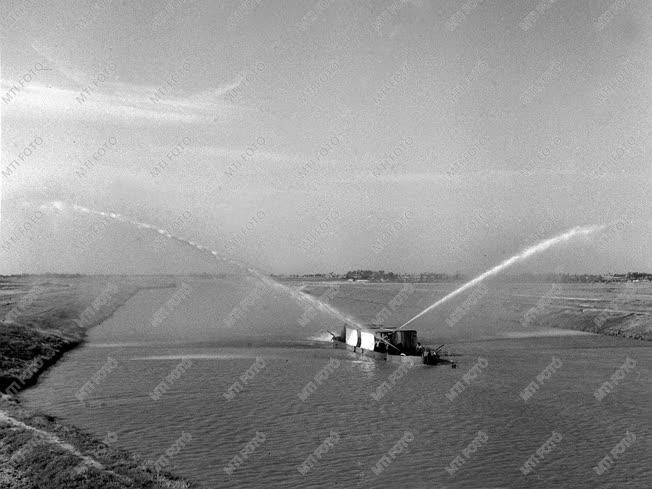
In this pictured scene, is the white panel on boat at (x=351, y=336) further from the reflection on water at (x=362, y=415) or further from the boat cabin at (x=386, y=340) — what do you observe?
the reflection on water at (x=362, y=415)

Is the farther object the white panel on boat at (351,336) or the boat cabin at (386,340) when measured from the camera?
the white panel on boat at (351,336)

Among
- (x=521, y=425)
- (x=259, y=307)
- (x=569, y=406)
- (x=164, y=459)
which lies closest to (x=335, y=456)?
(x=164, y=459)

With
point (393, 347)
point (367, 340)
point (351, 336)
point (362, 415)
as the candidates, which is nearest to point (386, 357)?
point (393, 347)

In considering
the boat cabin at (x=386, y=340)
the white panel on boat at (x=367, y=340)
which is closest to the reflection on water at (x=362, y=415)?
the white panel on boat at (x=367, y=340)

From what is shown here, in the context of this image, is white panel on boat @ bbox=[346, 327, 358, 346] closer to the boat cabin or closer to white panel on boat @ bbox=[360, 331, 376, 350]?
the boat cabin

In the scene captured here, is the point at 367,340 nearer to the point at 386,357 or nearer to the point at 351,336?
the point at 386,357
